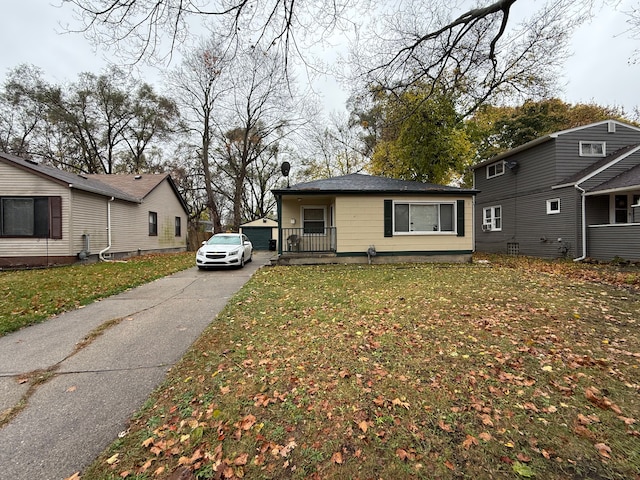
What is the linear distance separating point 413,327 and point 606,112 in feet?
94.6

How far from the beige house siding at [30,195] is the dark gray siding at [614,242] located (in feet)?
68.2

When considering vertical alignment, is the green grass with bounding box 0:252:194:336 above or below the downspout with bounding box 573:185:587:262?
below

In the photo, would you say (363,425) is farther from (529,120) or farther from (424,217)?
(529,120)

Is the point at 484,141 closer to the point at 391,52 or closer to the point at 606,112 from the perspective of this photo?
the point at 606,112

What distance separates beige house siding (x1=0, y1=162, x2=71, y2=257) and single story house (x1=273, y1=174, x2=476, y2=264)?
319 inches

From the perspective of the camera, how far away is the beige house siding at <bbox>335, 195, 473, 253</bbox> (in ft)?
37.4

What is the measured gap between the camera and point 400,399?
257 cm

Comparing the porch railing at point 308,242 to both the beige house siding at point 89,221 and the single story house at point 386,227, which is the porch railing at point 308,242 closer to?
the single story house at point 386,227

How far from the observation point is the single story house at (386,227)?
11.4 m

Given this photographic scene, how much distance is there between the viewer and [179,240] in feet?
70.3

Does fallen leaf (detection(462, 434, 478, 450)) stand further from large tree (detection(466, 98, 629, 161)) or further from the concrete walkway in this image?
large tree (detection(466, 98, 629, 161))

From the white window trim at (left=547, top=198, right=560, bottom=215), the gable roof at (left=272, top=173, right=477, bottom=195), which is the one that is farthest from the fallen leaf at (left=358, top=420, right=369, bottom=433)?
the white window trim at (left=547, top=198, right=560, bottom=215)

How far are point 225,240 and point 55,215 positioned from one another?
6.26 m

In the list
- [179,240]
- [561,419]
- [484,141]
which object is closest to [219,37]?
[561,419]
